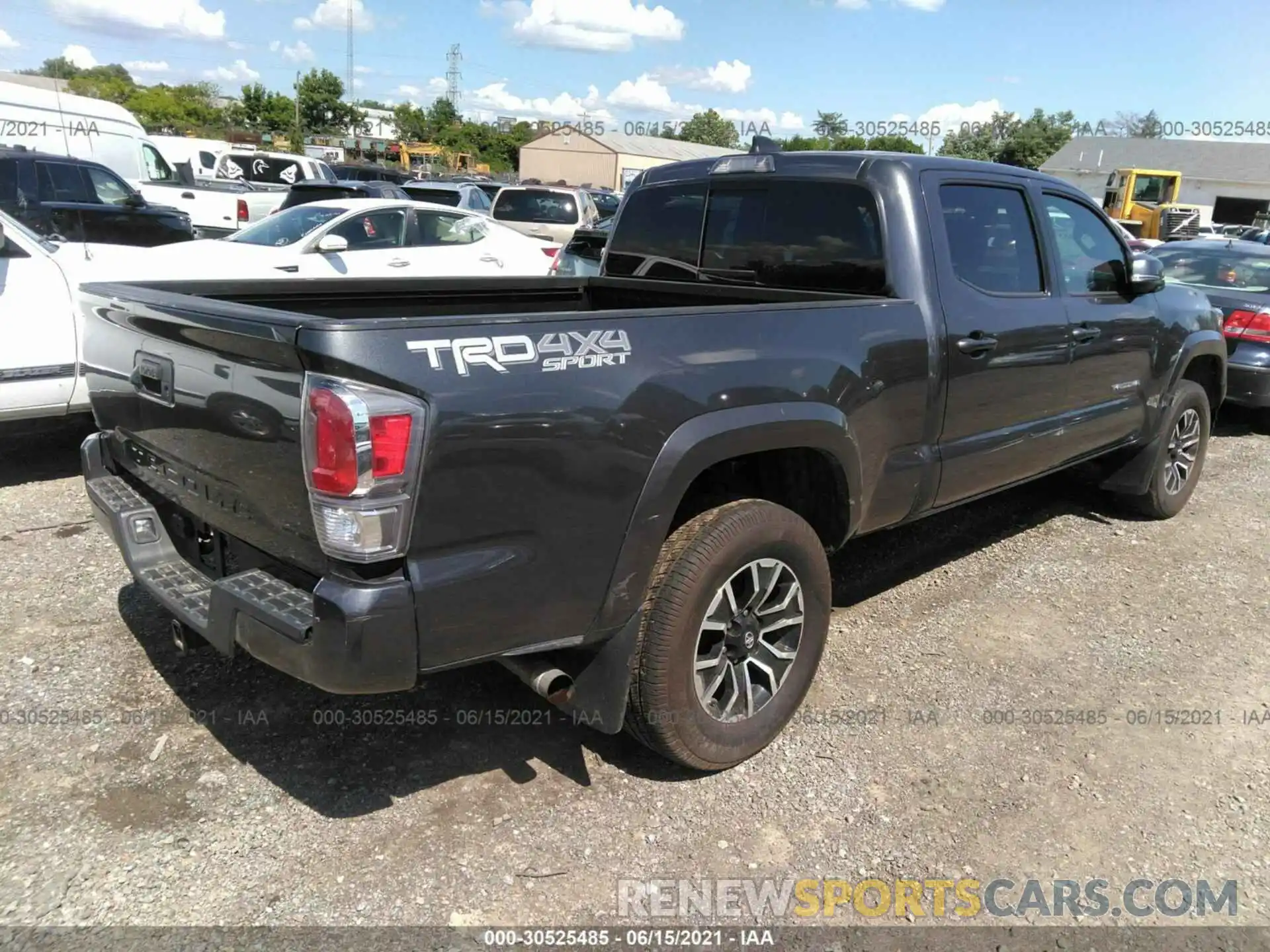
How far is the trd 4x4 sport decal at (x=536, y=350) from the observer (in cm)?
218

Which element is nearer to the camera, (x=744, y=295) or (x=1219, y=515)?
(x=744, y=295)

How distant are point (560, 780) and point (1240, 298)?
7.97m

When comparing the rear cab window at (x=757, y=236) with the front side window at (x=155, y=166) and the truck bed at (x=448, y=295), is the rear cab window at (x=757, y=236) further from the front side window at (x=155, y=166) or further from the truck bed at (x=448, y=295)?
the front side window at (x=155, y=166)

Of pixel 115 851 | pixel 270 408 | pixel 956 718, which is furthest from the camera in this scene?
pixel 956 718

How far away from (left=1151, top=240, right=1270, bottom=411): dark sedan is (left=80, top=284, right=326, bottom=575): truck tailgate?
309 inches

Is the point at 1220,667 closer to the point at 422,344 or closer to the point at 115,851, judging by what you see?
the point at 422,344

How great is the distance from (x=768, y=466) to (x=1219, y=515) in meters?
4.44

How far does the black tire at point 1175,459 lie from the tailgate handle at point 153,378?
17.3 feet

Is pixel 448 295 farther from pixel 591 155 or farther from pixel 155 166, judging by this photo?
pixel 591 155

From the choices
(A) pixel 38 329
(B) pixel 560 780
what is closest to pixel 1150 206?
(A) pixel 38 329

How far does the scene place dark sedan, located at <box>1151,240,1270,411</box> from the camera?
7.93 m

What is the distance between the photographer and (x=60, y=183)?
1050cm

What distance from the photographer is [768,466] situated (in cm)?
333

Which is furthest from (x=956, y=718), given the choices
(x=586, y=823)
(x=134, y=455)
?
(x=134, y=455)
